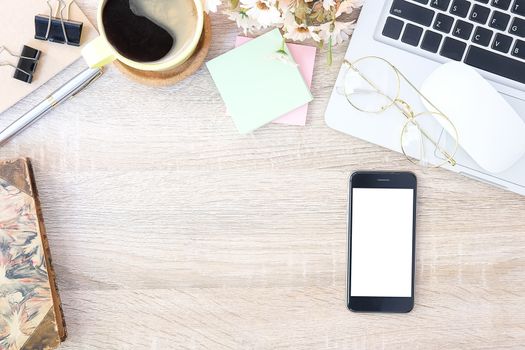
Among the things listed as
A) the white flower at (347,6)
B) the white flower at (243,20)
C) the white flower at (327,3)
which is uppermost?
the white flower at (327,3)

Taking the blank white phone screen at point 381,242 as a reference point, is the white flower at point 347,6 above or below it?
above

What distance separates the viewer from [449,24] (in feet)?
2.16

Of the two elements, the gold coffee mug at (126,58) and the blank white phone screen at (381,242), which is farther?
the blank white phone screen at (381,242)

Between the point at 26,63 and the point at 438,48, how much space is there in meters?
0.48

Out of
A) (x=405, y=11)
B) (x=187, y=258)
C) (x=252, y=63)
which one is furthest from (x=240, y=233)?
(x=405, y=11)

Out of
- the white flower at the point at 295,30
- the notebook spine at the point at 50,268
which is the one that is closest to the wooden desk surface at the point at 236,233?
the notebook spine at the point at 50,268

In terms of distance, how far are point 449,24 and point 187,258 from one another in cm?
41

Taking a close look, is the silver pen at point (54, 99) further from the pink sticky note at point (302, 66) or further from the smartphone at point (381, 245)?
the smartphone at point (381, 245)

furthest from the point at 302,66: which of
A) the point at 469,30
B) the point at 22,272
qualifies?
the point at 22,272

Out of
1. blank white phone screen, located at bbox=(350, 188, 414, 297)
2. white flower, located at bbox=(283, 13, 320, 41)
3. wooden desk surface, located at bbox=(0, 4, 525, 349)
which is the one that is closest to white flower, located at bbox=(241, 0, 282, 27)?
white flower, located at bbox=(283, 13, 320, 41)

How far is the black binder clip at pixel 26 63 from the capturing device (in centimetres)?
68

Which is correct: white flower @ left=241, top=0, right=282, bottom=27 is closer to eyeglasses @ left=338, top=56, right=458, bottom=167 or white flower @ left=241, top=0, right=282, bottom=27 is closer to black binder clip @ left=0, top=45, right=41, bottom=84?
eyeglasses @ left=338, top=56, right=458, bottom=167

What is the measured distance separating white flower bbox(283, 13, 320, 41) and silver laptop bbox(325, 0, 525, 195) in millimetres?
62

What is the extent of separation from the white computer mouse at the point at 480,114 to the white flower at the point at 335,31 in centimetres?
11
